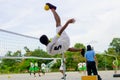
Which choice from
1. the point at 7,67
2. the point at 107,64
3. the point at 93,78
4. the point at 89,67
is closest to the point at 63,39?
the point at 93,78

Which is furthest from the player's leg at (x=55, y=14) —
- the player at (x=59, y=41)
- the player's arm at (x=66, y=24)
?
the player's arm at (x=66, y=24)

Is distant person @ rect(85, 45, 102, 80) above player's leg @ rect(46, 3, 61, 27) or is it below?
below

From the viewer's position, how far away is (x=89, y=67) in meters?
14.2

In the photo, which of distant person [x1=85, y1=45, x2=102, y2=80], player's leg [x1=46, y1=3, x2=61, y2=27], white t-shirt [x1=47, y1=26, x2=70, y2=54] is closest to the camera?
white t-shirt [x1=47, y1=26, x2=70, y2=54]

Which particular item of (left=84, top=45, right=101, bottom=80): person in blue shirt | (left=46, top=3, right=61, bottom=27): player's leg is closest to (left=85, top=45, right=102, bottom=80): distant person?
(left=84, top=45, right=101, bottom=80): person in blue shirt

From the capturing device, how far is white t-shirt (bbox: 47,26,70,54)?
8.09 m

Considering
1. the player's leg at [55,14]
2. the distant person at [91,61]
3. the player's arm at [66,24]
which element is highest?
the player's leg at [55,14]

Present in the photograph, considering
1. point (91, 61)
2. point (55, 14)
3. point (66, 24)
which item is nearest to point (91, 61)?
point (91, 61)

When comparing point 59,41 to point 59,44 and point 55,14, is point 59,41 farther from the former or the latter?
point 55,14

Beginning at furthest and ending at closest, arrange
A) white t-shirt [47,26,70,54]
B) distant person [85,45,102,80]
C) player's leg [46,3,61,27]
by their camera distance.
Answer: distant person [85,45,102,80], player's leg [46,3,61,27], white t-shirt [47,26,70,54]

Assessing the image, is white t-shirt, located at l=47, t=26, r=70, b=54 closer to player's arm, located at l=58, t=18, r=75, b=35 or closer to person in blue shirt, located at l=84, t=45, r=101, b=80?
player's arm, located at l=58, t=18, r=75, b=35

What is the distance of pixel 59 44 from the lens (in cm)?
812

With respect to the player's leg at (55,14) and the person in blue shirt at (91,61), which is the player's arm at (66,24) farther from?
the person in blue shirt at (91,61)

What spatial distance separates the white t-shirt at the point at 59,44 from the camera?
8094 mm
